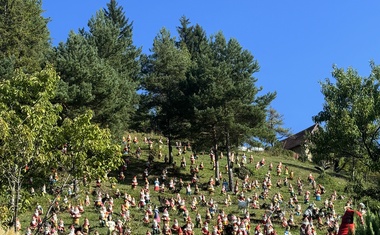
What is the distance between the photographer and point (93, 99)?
40062 millimetres

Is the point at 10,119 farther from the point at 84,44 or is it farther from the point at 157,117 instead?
the point at 157,117

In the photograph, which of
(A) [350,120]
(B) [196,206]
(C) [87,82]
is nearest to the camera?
(A) [350,120]

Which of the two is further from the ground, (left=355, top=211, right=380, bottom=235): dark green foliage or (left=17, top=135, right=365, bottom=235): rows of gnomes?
(left=17, top=135, right=365, bottom=235): rows of gnomes

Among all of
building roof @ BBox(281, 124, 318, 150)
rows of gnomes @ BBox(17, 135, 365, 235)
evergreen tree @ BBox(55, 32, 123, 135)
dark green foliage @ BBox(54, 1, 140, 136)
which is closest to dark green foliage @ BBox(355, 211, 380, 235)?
rows of gnomes @ BBox(17, 135, 365, 235)

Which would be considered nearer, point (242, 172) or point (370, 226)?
point (370, 226)

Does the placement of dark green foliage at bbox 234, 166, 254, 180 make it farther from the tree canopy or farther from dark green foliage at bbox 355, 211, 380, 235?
dark green foliage at bbox 355, 211, 380, 235

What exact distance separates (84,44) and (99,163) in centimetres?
2829

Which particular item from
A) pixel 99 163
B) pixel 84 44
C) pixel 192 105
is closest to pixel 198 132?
pixel 192 105

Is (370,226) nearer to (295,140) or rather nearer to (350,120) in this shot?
(350,120)

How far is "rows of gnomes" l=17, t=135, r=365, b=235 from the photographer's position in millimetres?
28422

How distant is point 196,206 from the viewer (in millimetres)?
35250

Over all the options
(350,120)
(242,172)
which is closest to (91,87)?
(242,172)

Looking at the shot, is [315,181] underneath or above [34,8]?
underneath

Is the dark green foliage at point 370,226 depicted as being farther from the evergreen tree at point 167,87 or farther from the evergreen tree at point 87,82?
the evergreen tree at point 167,87
